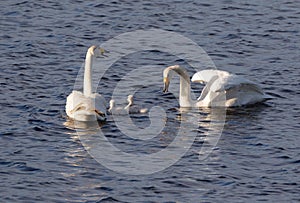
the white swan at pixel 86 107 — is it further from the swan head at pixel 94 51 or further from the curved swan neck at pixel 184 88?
the curved swan neck at pixel 184 88

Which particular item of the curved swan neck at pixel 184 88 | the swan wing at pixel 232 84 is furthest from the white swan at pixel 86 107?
the swan wing at pixel 232 84

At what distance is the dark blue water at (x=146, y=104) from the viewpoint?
46.6ft

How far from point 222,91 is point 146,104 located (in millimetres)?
1541

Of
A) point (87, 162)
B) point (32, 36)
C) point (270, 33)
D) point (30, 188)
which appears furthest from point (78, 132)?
point (270, 33)

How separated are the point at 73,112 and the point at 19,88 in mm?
2173

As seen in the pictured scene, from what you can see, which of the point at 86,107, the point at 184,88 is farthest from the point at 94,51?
the point at 184,88

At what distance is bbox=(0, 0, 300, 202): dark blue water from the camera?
46.6 ft

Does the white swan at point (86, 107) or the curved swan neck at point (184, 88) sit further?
the curved swan neck at point (184, 88)

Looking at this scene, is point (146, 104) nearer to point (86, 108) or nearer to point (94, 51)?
point (94, 51)

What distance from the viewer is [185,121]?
17938 millimetres

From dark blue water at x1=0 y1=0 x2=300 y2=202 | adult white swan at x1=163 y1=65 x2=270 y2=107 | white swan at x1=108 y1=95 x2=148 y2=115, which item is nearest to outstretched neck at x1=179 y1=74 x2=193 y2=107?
adult white swan at x1=163 y1=65 x2=270 y2=107

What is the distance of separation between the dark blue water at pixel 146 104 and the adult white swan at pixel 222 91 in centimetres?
25

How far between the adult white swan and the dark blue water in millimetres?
254

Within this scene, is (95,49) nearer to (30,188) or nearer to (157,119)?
(157,119)
